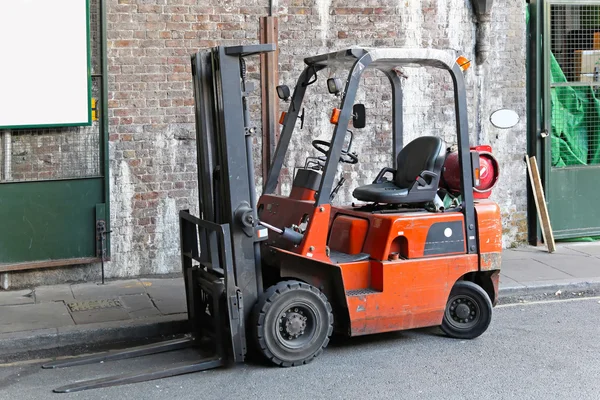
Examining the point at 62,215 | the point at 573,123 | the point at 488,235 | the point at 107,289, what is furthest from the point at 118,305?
the point at 573,123

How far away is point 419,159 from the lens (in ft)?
22.6

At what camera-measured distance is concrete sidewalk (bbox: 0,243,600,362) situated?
6.89 m

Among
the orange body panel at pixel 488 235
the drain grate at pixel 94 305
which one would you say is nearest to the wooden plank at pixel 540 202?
the orange body panel at pixel 488 235

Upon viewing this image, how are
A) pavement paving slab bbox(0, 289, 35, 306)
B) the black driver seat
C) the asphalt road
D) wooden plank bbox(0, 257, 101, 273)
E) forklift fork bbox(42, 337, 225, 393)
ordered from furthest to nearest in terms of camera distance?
wooden plank bbox(0, 257, 101, 273)
pavement paving slab bbox(0, 289, 35, 306)
the black driver seat
forklift fork bbox(42, 337, 225, 393)
the asphalt road

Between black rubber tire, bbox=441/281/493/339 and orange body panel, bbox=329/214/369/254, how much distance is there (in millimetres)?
948

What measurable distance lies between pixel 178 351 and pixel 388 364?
5.57 ft

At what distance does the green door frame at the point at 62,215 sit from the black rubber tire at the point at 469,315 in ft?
12.8

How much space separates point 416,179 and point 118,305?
3172 millimetres

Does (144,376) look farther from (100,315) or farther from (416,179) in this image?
(416,179)

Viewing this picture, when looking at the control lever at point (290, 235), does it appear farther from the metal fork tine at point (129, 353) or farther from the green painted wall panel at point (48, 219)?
the green painted wall panel at point (48, 219)

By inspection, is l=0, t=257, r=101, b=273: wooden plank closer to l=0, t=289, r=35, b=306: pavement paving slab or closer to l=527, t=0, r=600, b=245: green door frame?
l=0, t=289, r=35, b=306: pavement paving slab

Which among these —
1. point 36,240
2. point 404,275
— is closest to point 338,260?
point 404,275

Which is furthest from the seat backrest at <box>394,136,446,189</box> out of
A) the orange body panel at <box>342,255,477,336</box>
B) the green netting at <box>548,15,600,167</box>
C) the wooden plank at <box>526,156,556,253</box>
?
the green netting at <box>548,15,600,167</box>

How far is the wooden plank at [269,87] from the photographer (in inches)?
371
